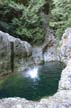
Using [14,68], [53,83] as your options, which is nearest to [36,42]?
[14,68]

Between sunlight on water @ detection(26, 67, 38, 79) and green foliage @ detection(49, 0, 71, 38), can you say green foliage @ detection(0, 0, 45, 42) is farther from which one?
sunlight on water @ detection(26, 67, 38, 79)

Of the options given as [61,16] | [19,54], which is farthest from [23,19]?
[19,54]

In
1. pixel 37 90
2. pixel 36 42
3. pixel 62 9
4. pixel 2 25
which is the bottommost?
pixel 37 90

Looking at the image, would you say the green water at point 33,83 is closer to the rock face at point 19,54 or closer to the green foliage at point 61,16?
the rock face at point 19,54

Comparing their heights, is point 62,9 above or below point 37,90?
above

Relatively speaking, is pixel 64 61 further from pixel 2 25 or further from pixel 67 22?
pixel 2 25

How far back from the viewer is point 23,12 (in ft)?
60.0

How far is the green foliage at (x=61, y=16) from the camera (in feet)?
53.0

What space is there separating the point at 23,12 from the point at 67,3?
365cm

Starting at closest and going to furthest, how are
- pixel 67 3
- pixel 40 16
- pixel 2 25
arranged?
1. pixel 67 3
2. pixel 2 25
3. pixel 40 16

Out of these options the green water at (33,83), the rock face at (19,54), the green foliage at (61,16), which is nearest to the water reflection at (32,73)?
the green water at (33,83)

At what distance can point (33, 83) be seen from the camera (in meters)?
12.6

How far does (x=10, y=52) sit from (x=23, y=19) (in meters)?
5.41

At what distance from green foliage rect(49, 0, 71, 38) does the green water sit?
110 inches
